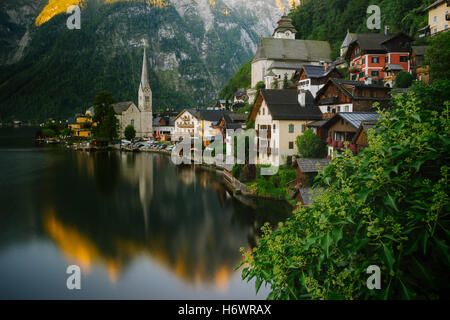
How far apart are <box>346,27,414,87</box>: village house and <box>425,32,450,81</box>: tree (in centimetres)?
1197

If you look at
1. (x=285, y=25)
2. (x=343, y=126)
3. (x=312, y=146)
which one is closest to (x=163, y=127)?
(x=285, y=25)

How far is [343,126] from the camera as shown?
25.8m

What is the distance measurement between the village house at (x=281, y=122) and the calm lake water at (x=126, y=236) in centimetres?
648

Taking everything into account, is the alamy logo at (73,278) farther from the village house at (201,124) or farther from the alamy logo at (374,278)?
the village house at (201,124)

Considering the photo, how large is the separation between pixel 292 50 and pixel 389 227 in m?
65.2

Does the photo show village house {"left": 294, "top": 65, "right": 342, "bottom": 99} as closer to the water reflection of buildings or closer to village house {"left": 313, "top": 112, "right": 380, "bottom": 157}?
village house {"left": 313, "top": 112, "right": 380, "bottom": 157}

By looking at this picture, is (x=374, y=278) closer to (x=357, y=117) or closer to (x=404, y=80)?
(x=357, y=117)

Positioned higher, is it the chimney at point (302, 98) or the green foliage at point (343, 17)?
the green foliage at point (343, 17)

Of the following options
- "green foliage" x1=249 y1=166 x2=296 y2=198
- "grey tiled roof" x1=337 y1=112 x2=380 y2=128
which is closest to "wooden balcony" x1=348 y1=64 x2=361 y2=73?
"grey tiled roof" x1=337 y1=112 x2=380 y2=128

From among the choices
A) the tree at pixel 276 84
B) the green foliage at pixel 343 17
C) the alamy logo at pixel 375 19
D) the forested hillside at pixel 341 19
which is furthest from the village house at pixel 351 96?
the green foliage at pixel 343 17

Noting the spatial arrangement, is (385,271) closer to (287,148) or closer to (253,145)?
(287,148)

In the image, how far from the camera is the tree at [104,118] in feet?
253

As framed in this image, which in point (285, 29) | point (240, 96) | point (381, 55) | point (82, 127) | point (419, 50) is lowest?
point (82, 127)
